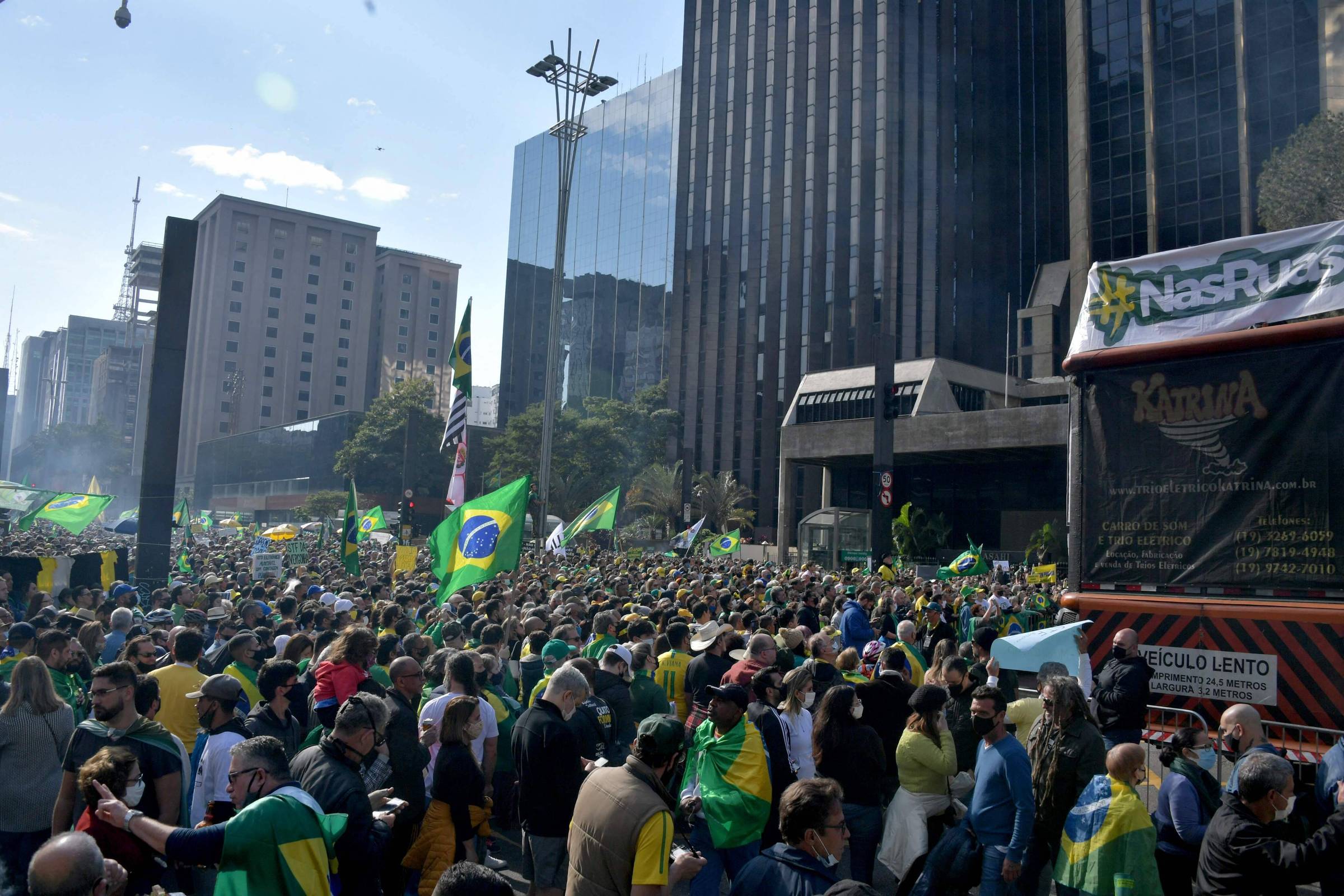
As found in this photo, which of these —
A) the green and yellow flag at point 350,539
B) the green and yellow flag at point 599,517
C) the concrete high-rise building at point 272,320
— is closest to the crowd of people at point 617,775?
the green and yellow flag at point 350,539

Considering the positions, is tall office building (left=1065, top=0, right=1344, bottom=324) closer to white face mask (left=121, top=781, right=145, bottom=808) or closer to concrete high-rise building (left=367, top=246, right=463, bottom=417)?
white face mask (left=121, top=781, right=145, bottom=808)

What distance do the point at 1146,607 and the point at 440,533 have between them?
8.52 meters

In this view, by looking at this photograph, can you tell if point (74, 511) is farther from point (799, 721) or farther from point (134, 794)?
point (799, 721)

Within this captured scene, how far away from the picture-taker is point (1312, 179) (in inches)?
1388

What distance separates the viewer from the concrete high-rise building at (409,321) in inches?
4956

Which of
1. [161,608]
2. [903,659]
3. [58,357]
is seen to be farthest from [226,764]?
[58,357]

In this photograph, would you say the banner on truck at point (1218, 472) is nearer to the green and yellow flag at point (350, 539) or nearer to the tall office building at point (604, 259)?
the green and yellow flag at point (350, 539)

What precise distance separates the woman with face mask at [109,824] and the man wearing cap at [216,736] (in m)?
0.89

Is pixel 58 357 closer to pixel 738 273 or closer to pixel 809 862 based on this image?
pixel 738 273

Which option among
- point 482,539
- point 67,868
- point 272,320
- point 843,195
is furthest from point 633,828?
point 272,320

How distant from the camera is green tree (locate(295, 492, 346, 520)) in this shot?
6875cm

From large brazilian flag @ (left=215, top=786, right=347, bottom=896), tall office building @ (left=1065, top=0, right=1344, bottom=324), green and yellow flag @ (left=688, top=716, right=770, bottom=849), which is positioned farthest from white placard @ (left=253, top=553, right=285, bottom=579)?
tall office building @ (left=1065, top=0, right=1344, bottom=324)

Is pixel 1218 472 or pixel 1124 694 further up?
pixel 1218 472

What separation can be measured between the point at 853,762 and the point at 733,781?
887 millimetres
